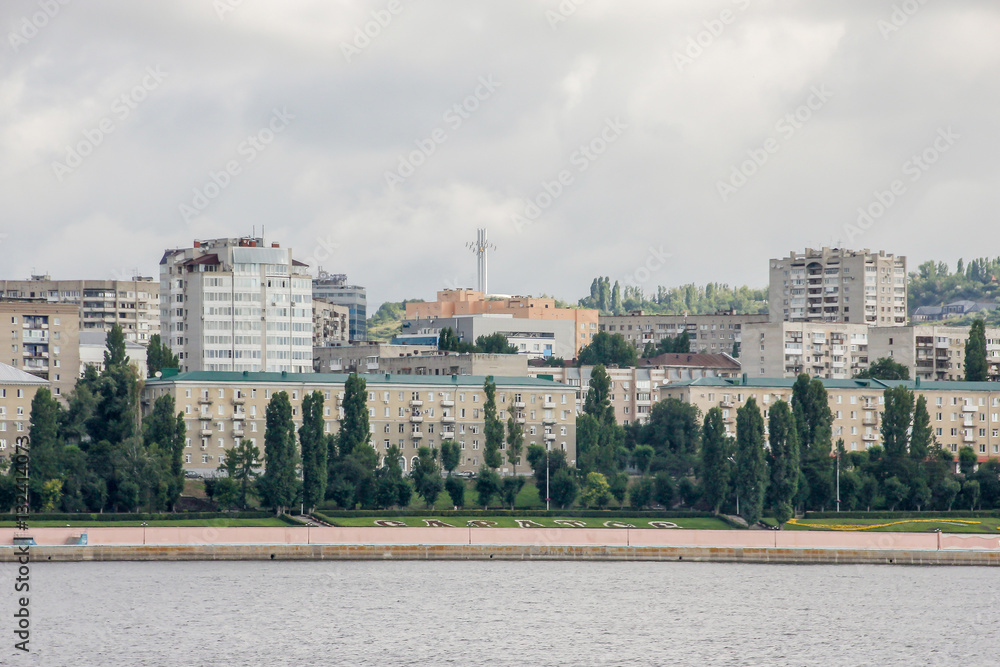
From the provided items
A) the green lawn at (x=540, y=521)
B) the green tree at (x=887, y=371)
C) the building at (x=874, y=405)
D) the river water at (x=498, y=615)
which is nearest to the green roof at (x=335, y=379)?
the building at (x=874, y=405)

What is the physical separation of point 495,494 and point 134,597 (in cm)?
6132

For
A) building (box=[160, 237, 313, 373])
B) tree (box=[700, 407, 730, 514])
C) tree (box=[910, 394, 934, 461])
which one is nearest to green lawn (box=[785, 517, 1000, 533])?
tree (box=[700, 407, 730, 514])

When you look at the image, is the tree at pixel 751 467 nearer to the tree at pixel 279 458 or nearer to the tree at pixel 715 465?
the tree at pixel 715 465

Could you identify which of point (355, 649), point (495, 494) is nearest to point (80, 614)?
point (355, 649)

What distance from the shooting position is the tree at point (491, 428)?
14300cm

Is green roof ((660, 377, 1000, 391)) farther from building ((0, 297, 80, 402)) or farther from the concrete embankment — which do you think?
the concrete embankment

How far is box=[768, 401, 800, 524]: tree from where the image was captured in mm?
131125

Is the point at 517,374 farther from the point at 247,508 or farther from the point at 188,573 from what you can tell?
the point at 188,573

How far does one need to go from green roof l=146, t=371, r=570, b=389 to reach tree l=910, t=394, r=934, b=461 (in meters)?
33.7

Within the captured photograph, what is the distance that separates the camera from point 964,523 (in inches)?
5177

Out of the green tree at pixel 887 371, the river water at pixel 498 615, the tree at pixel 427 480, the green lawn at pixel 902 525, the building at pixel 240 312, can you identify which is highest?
the building at pixel 240 312

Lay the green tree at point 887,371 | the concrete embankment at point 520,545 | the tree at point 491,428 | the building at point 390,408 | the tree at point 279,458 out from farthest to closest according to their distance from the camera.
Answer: the green tree at point 887,371 → the building at point 390,408 → the tree at point 491,428 → the tree at point 279,458 → the concrete embankment at point 520,545

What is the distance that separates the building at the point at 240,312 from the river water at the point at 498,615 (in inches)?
3889

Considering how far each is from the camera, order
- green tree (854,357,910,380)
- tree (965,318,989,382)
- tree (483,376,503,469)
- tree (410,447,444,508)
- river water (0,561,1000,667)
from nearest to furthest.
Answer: river water (0,561,1000,667), tree (410,447,444,508), tree (483,376,503,469), tree (965,318,989,382), green tree (854,357,910,380)
